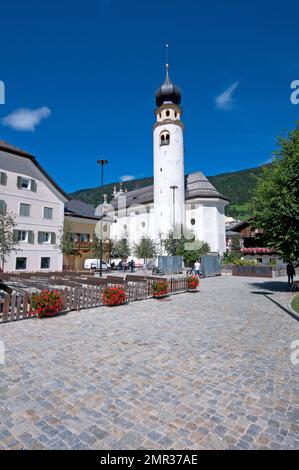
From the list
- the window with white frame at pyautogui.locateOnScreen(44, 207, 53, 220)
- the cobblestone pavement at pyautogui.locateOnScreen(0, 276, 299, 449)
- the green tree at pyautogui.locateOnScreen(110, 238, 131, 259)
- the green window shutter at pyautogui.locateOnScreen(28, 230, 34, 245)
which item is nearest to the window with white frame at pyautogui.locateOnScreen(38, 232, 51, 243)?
the green window shutter at pyautogui.locateOnScreen(28, 230, 34, 245)

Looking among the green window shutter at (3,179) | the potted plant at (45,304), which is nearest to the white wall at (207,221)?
the green window shutter at (3,179)

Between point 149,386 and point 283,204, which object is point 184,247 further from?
point 149,386

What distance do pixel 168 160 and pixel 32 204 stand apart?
3372 cm

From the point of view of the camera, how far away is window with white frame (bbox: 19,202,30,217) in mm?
32547

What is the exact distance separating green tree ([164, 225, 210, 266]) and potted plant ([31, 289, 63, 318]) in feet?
96.7

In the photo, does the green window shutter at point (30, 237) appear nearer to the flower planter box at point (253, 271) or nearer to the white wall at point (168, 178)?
the flower planter box at point (253, 271)

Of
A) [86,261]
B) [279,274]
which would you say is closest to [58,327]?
[279,274]

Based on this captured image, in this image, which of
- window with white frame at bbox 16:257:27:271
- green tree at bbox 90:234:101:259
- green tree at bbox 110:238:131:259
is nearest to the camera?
window with white frame at bbox 16:257:27:271

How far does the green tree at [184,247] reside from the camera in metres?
38.9

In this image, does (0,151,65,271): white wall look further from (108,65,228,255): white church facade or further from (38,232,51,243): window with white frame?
(108,65,228,255): white church facade

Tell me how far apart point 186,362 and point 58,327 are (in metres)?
4.93

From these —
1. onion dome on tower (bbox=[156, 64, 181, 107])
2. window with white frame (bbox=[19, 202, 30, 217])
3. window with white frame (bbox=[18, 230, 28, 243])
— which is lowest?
window with white frame (bbox=[18, 230, 28, 243])

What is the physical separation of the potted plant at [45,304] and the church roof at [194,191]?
5069 centimetres
